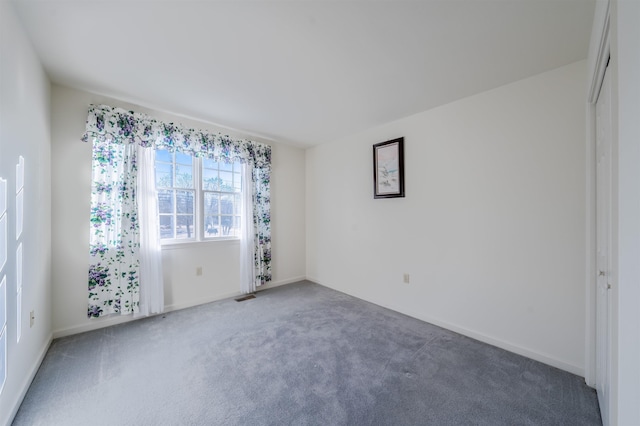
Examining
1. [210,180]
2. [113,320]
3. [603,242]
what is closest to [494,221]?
[603,242]

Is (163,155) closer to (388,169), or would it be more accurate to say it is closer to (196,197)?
(196,197)

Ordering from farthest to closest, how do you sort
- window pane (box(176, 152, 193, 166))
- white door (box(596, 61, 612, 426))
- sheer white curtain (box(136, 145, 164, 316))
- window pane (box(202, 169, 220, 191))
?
window pane (box(202, 169, 220, 191)), window pane (box(176, 152, 193, 166)), sheer white curtain (box(136, 145, 164, 316)), white door (box(596, 61, 612, 426))

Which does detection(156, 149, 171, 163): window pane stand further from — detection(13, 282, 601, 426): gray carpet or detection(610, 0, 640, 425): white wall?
detection(610, 0, 640, 425): white wall

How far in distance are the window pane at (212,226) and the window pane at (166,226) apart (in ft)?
1.43

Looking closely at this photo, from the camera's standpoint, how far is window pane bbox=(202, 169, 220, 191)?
358 cm

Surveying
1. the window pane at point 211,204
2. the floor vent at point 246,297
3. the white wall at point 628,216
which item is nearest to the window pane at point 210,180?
the window pane at point 211,204

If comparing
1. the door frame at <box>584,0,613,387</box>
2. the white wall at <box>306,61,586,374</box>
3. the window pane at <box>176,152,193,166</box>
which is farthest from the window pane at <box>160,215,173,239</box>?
the door frame at <box>584,0,613,387</box>

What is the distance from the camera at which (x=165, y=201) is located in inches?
128

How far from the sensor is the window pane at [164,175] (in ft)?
10.5

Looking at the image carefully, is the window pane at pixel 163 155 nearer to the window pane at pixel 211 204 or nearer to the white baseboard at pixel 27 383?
the window pane at pixel 211 204

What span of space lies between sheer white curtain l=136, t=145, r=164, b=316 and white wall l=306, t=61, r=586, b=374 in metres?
2.70

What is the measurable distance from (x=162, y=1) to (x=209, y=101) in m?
1.33

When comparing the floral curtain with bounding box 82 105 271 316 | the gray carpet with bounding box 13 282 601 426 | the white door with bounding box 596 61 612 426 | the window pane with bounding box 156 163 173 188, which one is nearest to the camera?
the white door with bounding box 596 61 612 426

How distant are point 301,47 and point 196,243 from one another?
2754 millimetres
